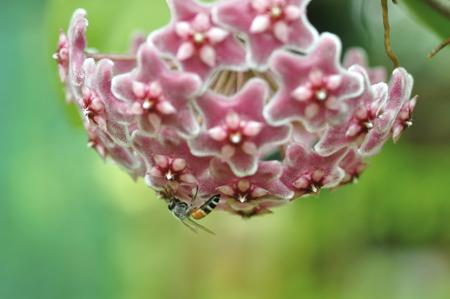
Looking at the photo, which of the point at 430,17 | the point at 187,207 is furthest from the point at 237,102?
the point at 430,17

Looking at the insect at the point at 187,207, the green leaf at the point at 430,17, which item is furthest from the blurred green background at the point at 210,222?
the insect at the point at 187,207

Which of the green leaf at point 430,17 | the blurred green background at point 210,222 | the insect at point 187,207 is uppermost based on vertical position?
the green leaf at point 430,17

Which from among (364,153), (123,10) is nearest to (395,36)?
(123,10)

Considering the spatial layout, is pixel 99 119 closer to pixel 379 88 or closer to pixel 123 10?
pixel 379 88

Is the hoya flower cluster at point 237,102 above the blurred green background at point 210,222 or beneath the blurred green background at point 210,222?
above

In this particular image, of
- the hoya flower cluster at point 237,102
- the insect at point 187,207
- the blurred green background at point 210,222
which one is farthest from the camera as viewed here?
the blurred green background at point 210,222

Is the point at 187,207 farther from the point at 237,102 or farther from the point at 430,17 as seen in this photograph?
the point at 430,17

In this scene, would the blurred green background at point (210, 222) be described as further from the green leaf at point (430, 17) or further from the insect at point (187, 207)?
the insect at point (187, 207)
